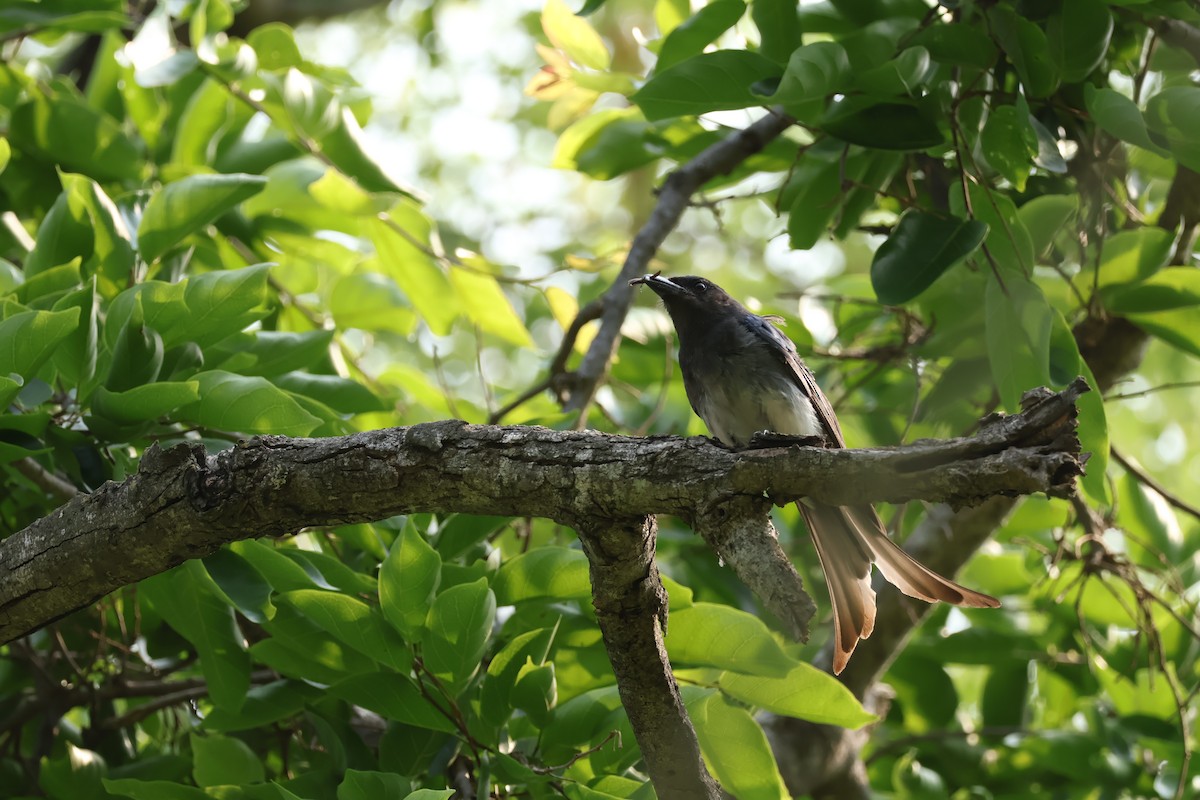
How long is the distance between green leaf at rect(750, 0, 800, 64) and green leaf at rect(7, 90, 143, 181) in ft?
7.46

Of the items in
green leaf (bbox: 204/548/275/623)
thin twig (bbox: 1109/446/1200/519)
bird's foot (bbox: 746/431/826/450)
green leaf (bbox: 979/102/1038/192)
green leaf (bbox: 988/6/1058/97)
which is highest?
green leaf (bbox: 988/6/1058/97)

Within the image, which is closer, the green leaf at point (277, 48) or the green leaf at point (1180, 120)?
the green leaf at point (1180, 120)

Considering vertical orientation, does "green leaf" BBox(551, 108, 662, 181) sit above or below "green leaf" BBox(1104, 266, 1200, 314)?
above

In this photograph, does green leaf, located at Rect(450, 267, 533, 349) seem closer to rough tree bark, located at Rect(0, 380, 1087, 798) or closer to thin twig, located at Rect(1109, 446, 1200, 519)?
rough tree bark, located at Rect(0, 380, 1087, 798)

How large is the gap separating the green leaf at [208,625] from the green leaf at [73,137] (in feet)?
6.33

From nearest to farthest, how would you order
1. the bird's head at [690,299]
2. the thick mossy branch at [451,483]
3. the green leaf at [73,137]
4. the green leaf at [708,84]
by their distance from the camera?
the thick mossy branch at [451,483] → the green leaf at [708,84] → the green leaf at [73,137] → the bird's head at [690,299]

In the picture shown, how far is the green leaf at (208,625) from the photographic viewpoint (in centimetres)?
239

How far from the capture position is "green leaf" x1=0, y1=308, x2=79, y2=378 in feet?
7.11

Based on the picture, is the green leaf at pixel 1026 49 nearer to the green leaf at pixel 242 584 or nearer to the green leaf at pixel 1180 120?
the green leaf at pixel 1180 120

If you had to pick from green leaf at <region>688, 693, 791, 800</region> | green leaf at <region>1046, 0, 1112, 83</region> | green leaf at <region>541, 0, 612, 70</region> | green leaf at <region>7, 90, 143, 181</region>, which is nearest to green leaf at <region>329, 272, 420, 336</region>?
green leaf at <region>7, 90, 143, 181</region>

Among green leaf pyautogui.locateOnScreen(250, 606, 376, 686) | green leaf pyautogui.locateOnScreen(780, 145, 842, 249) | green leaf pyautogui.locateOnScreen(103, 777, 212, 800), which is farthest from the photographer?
green leaf pyautogui.locateOnScreen(780, 145, 842, 249)

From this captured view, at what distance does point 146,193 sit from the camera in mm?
3391

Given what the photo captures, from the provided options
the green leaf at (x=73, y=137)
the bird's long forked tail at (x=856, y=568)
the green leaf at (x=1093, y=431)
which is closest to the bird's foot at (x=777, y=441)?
the bird's long forked tail at (x=856, y=568)

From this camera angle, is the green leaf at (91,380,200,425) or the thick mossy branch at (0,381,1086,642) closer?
the thick mossy branch at (0,381,1086,642)
